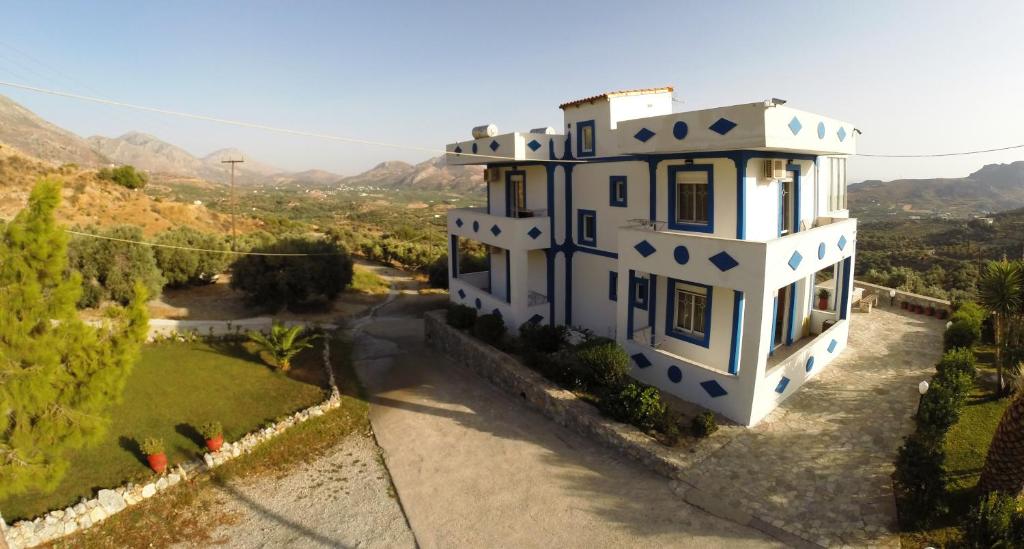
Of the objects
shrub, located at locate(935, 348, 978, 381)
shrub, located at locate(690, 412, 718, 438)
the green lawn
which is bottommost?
the green lawn

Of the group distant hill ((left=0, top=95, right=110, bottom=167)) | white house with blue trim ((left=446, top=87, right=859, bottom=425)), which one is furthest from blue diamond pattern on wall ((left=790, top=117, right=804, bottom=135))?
distant hill ((left=0, top=95, right=110, bottom=167))

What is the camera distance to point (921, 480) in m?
7.76

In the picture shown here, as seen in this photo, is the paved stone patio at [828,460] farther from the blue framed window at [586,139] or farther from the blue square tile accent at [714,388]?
the blue framed window at [586,139]

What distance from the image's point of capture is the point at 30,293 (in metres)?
7.02

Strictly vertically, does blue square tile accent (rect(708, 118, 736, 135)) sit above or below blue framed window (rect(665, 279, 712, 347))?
above

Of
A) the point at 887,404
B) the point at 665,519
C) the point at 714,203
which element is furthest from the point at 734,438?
the point at 714,203

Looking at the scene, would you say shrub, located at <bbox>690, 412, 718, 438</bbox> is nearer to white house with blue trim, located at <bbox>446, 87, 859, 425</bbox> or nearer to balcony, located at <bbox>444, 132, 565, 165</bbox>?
white house with blue trim, located at <bbox>446, 87, 859, 425</bbox>

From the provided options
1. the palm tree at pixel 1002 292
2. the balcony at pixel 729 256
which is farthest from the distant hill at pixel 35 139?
the palm tree at pixel 1002 292

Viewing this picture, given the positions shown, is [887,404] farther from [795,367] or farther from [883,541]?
[883,541]

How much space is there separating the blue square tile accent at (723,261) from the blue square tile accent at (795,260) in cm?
155

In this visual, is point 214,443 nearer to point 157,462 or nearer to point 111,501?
point 157,462

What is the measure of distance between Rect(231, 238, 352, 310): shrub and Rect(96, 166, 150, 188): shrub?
35304mm

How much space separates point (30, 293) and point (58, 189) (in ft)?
4.96

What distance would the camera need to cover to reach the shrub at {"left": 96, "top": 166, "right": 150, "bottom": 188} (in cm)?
4722
